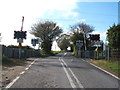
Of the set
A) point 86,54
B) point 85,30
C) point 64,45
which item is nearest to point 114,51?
point 86,54

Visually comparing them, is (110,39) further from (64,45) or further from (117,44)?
(64,45)

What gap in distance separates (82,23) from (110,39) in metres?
30.7

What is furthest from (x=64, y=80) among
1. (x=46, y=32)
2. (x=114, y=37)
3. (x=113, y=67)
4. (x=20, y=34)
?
(x=46, y=32)

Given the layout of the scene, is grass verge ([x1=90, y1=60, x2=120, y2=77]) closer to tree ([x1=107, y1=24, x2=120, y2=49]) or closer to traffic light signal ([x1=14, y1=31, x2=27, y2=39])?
traffic light signal ([x1=14, y1=31, x2=27, y2=39])

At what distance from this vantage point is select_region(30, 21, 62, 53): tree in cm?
7988

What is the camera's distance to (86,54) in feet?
204

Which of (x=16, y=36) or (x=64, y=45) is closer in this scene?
(x=16, y=36)

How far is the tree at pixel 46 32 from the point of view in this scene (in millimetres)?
79875

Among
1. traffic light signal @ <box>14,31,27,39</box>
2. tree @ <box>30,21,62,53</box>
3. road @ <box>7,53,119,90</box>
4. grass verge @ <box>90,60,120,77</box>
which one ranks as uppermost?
tree @ <box>30,21,62,53</box>

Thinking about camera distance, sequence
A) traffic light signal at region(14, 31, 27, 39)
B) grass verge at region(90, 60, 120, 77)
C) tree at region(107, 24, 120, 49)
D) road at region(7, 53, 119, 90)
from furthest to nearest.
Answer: tree at region(107, 24, 120, 49) < traffic light signal at region(14, 31, 27, 39) < grass verge at region(90, 60, 120, 77) < road at region(7, 53, 119, 90)

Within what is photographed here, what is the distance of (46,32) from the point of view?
80.3m

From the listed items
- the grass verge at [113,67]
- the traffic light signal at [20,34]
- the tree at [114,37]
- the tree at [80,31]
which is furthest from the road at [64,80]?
the tree at [80,31]

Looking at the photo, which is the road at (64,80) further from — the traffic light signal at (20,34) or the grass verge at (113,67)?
the traffic light signal at (20,34)

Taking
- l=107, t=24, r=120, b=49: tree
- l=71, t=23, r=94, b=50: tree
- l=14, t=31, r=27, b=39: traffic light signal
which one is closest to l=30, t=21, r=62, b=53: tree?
l=71, t=23, r=94, b=50: tree
